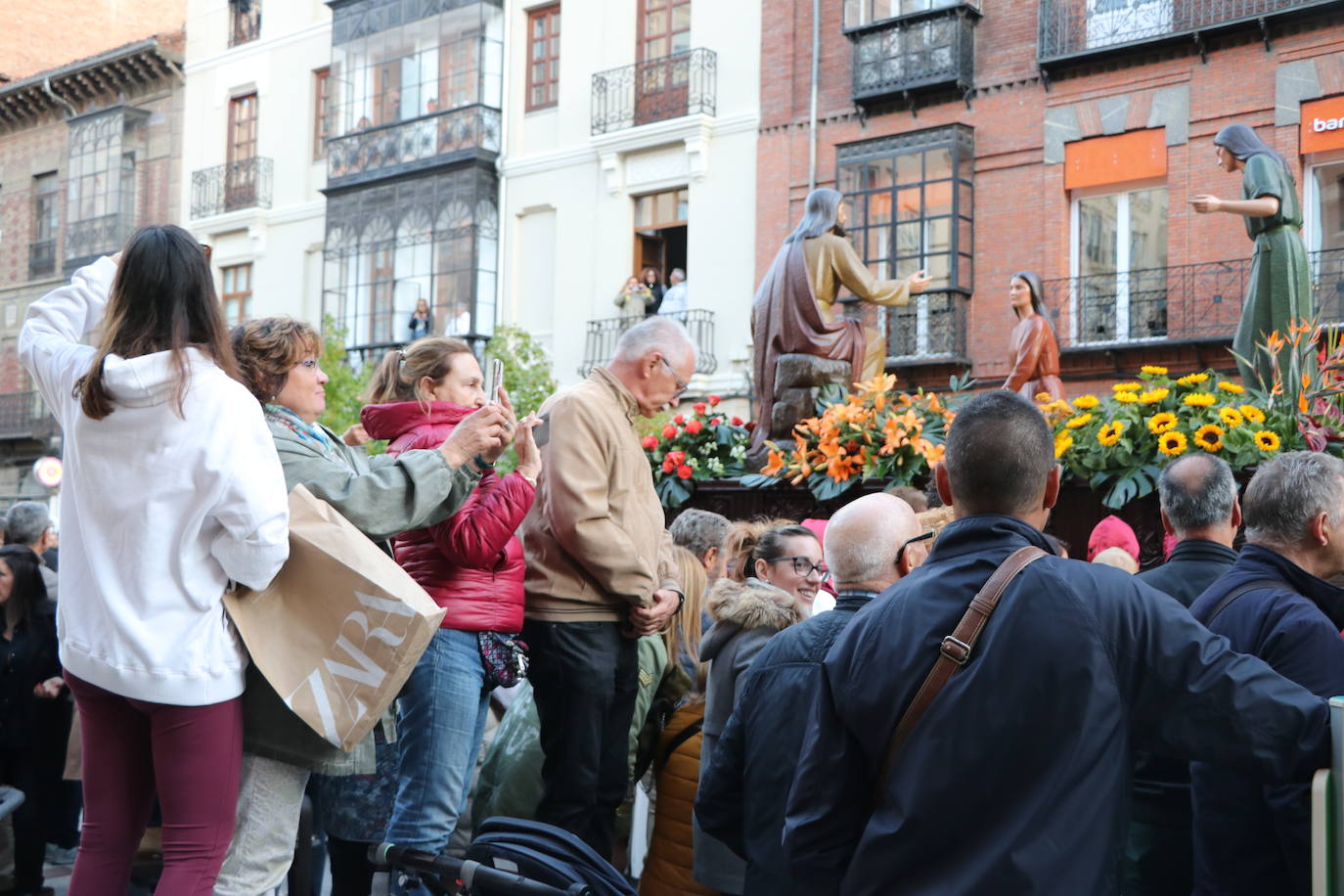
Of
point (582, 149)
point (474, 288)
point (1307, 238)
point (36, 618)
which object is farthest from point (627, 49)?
point (36, 618)

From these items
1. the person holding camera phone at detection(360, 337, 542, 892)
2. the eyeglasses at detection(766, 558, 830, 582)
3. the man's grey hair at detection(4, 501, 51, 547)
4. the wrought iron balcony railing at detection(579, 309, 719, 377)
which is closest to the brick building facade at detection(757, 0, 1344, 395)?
the wrought iron balcony railing at detection(579, 309, 719, 377)

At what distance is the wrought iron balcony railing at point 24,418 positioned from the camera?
2981 cm

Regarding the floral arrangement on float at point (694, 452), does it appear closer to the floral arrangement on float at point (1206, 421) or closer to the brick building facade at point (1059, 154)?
the floral arrangement on float at point (1206, 421)

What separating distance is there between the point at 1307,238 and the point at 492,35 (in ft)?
43.4

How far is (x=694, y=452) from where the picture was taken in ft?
30.8

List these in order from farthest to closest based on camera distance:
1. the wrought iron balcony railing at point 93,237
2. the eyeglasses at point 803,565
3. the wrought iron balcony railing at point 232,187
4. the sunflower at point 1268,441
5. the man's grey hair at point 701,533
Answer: the wrought iron balcony railing at point 93,237, the wrought iron balcony railing at point 232,187, the sunflower at point 1268,441, the man's grey hair at point 701,533, the eyeglasses at point 803,565

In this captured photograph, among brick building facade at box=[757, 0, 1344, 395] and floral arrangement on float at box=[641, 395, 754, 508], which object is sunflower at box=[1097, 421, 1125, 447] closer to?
floral arrangement on float at box=[641, 395, 754, 508]

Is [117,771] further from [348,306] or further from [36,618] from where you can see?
[348,306]

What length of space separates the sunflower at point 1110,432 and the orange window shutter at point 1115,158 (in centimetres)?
1080

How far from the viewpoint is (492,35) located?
76.2ft

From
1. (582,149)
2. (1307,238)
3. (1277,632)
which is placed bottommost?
(1277,632)

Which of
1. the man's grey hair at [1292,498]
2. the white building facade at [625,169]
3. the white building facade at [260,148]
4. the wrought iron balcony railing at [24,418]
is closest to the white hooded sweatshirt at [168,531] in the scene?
the man's grey hair at [1292,498]

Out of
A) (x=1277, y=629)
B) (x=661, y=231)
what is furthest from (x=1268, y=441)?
(x=661, y=231)

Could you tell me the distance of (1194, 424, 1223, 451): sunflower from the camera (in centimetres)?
683
